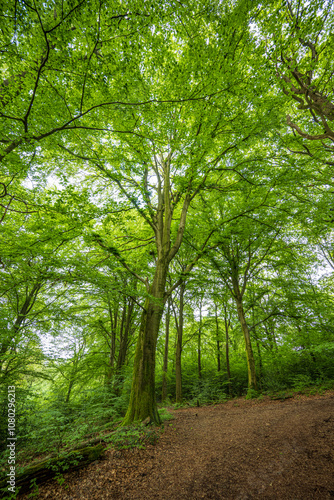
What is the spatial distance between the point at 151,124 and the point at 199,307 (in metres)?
12.3

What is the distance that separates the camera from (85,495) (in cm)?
266

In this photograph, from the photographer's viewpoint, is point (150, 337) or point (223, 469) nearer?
point (223, 469)

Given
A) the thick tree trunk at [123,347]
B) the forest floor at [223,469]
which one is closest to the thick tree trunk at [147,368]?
the forest floor at [223,469]

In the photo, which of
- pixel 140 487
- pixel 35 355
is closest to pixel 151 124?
pixel 35 355

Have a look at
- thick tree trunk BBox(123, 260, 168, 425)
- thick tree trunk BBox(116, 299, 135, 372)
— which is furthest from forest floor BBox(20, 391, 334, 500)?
thick tree trunk BBox(116, 299, 135, 372)

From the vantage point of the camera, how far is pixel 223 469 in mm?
2887

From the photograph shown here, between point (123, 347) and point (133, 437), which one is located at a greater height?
point (123, 347)

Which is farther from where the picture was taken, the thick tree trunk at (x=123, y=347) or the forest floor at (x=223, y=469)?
the thick tree trunk at (x=123, y=347)

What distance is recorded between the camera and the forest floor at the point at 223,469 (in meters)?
2.41

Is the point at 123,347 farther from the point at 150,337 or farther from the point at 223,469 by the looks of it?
the point at 223,469

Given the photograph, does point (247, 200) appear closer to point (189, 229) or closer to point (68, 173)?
point (189, 229)

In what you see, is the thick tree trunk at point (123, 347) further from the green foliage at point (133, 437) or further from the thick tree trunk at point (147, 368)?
the green foliage at point (133, 437)

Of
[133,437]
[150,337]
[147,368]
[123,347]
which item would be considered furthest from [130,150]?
[123,347]

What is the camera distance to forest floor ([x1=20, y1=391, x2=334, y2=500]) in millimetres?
2406
